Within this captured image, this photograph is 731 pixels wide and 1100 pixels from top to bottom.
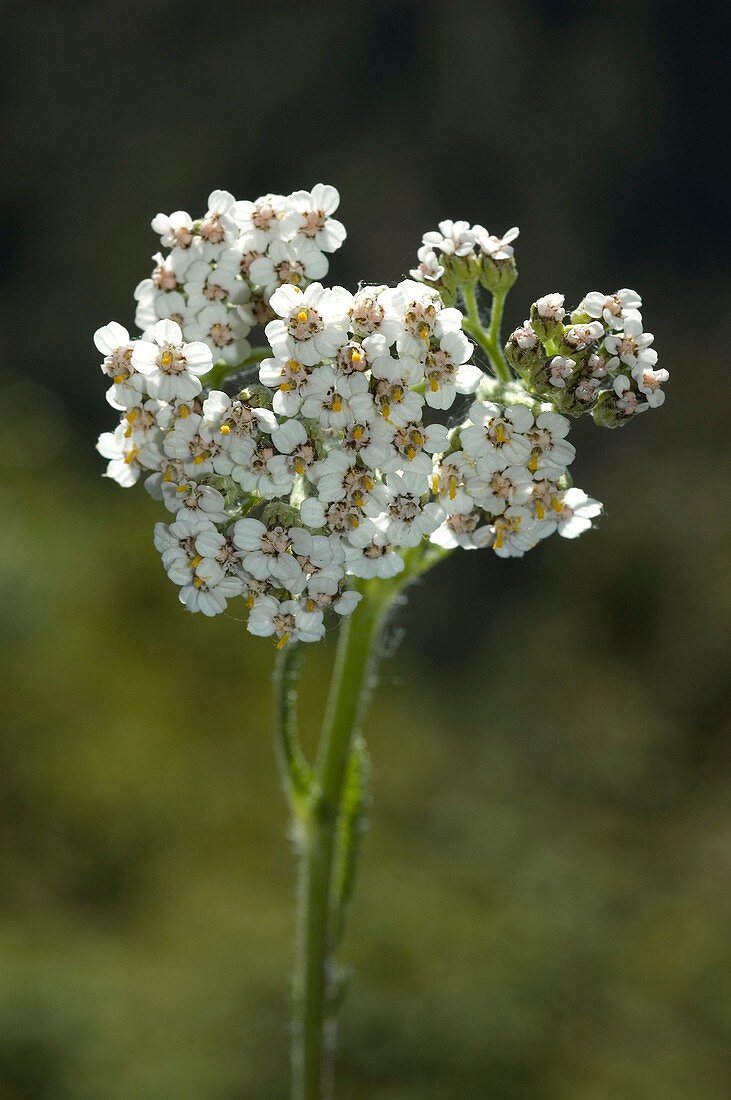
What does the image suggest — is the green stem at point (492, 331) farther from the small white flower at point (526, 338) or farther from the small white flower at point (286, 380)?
the small white flower at point (286, 380)

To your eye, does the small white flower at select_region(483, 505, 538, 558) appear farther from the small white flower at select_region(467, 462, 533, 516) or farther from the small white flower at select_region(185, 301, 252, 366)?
the small white flower at select_region(185, 301, 252, 366)

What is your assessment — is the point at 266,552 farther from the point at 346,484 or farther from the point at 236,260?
the point at 236,260

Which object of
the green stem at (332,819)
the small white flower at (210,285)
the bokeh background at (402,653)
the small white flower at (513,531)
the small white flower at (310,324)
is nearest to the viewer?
the small white flower at (310,324)

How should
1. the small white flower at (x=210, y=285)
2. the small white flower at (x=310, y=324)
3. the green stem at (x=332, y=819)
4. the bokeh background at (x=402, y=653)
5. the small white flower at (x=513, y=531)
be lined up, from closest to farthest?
1. the small white flower at (x=310, y=324)
2. the small white flower at (x=513, y=531)
3. the small white flower at (x=210, y=285)
4. the green stem at (x=332, y=819)
5. the bokeh background at (x=402, y=653)

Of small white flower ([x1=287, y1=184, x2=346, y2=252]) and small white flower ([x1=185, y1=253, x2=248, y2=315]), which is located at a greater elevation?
small white flower ([x1=287, y1=184, x2=346, y2=252])

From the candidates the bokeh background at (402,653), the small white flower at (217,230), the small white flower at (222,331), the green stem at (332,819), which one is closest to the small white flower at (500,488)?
the green stem at (332,819)

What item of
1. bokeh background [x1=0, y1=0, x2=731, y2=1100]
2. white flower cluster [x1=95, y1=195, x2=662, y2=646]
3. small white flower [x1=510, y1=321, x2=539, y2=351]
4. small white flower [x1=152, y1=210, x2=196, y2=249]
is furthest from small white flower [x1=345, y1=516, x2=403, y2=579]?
bokeh background [x1=0, y1=0, x2=731, y2=1100]
